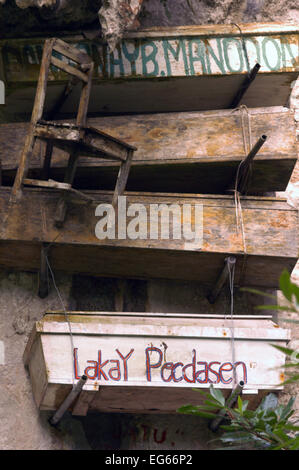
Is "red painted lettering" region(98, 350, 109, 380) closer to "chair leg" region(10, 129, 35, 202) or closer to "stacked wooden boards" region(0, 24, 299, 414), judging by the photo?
"stacked wooden boards" region(0, 24, 299, 414)

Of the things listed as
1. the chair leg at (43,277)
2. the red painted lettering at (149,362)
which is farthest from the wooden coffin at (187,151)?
the red painted lettering at (149,362)

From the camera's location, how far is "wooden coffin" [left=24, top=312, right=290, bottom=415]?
365 centimetres

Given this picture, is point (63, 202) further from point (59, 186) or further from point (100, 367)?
point (100, 367)

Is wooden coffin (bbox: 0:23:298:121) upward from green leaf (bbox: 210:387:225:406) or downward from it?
upward

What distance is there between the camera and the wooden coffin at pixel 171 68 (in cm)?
448

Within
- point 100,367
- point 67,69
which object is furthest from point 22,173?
point 100,367

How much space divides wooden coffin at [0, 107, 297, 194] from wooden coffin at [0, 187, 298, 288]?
21cm

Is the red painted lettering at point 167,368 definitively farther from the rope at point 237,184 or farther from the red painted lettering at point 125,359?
the rope at point 237,184

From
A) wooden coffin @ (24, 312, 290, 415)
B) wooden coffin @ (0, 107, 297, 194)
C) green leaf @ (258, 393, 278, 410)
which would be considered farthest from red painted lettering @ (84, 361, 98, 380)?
wooden coffin @ (0, 107, 297, 194)

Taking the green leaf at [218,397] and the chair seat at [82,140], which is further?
the chair seat at [82,140]

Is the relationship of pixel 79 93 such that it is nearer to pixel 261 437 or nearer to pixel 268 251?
pixel 268 251

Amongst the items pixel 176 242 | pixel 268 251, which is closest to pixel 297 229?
pixel 268 251

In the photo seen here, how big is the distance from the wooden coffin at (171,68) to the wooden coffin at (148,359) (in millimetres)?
1594

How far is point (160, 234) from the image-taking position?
4039 mm
